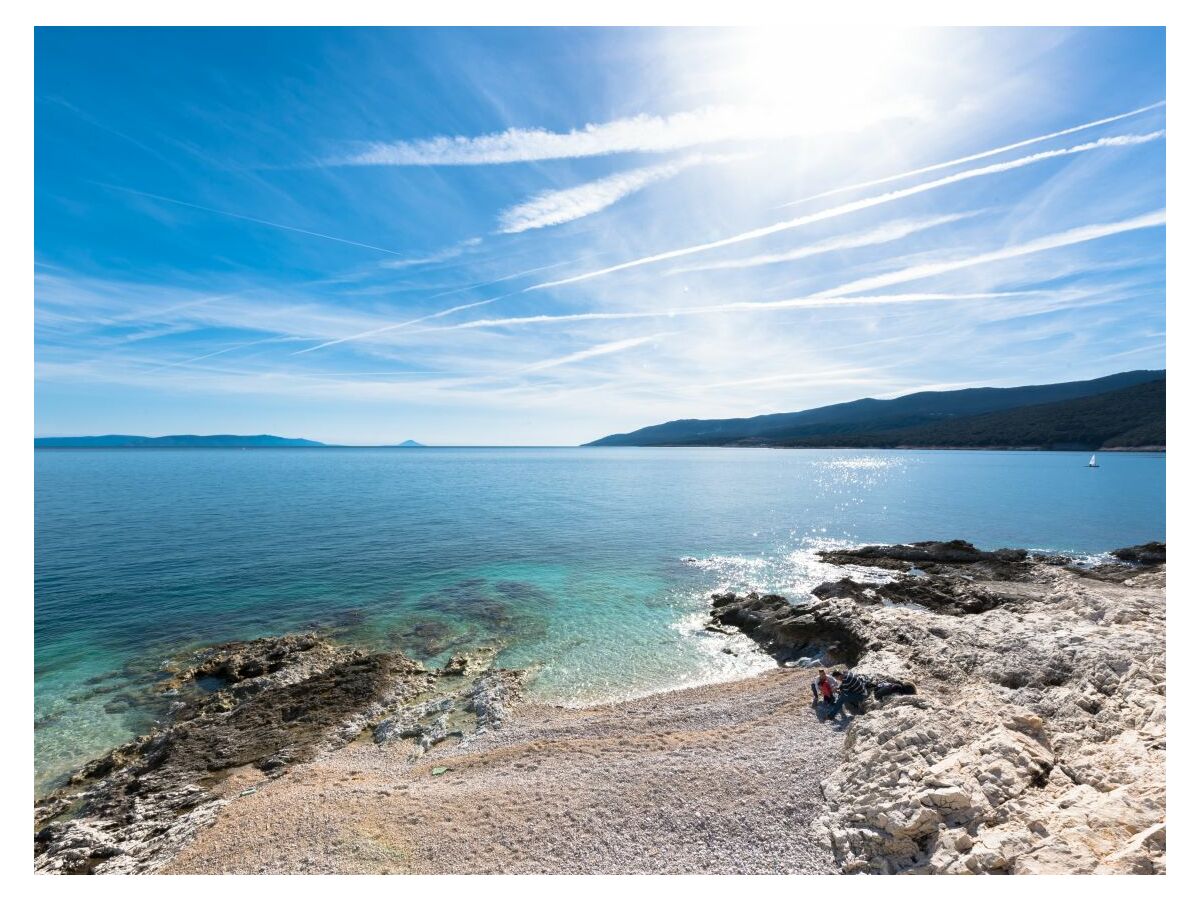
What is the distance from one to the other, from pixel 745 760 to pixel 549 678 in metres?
9.36

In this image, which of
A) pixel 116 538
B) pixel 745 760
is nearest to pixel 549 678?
pixel 745 760

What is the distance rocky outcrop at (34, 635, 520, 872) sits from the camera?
10.9 meters

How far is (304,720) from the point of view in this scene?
15.9m

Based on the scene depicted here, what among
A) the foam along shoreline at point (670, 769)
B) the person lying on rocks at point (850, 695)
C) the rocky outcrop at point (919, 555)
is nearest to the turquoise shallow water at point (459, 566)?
the foam along shoreline at point (670, 769)

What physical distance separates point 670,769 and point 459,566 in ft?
83.4

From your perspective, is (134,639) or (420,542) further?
(420,542)

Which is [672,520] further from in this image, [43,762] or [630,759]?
[43,762]

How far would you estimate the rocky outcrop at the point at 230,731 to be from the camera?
35.9 ft

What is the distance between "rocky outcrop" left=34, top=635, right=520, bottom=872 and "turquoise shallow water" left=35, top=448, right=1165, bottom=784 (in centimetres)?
150

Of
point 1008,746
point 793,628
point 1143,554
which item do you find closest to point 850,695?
point 1008,746

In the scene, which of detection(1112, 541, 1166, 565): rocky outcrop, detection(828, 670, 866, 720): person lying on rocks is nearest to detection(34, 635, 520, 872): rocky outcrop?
detection(828, 670, 866, 720): person lying on rocks

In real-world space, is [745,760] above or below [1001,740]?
below

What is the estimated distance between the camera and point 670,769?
1157cm

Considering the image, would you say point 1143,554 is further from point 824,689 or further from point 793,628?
point 824,689
